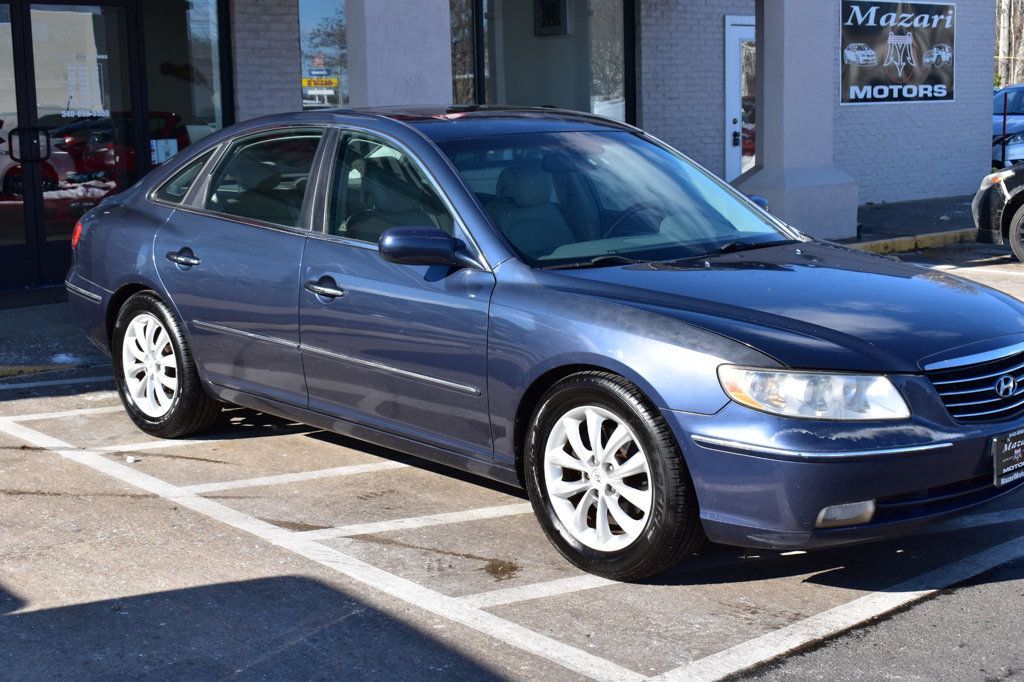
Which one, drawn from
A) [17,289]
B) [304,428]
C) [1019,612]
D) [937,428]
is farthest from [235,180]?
[17,289]

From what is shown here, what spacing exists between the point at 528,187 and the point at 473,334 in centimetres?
75

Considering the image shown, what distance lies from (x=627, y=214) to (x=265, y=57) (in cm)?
805

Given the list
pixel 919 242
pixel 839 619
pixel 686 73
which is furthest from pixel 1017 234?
pixel 839 619

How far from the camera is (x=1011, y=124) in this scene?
23156 mm

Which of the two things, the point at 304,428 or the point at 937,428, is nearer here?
the point at 937,428

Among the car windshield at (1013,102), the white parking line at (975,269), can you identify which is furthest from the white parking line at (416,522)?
the car windshield at (1013,102)

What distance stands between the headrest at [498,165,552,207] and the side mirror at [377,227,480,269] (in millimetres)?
370

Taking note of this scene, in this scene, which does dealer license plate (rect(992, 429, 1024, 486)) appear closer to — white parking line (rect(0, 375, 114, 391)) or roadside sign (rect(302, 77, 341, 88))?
white parking line (rect(0, 375, 114, 391))

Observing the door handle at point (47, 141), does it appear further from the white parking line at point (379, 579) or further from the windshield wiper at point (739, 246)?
the windshield wiper at point (739, 246)

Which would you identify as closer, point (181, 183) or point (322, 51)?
point (181, 183)

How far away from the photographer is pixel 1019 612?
4418mm

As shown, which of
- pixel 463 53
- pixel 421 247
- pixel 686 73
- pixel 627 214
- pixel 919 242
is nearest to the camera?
pixel 421 247

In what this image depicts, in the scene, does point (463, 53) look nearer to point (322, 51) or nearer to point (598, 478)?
point (322, 51)

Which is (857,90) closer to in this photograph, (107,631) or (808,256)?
(808,256)
